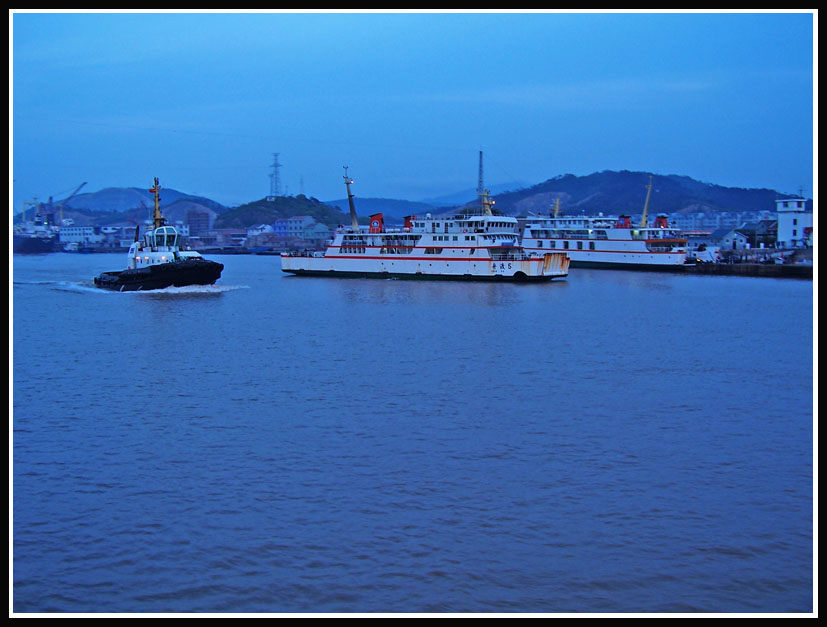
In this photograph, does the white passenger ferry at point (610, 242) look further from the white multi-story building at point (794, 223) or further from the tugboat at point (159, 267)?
the tugboat at point (159, 267)

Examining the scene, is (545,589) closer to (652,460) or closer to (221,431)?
(652,460)

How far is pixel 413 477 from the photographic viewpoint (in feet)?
32.3

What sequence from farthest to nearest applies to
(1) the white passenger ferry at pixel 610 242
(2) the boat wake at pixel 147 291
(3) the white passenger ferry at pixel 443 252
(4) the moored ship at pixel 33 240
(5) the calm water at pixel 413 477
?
1. (4) the moored ship at pixel 33 240
2. (1) the white passenger ferry at pixel 610 242
3. (3) the white passenger ferry at pixel 443 252
4. (2) the boat wake at pixel 147 291
5. (5) the calm water at pixel 413 477

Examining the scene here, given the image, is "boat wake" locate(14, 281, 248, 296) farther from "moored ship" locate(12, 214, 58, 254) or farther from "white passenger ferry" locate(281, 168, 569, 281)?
"moored ship" locate(12, 214, 58, 254)

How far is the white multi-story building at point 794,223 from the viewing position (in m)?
63.1

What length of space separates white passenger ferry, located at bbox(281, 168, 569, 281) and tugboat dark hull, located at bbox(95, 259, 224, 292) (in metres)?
11.9

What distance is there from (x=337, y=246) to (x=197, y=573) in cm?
4503

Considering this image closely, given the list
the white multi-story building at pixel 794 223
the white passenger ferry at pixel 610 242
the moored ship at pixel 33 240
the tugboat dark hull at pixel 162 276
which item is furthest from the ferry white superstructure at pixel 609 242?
the moored ship at pixel 33 240

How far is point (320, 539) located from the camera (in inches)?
315

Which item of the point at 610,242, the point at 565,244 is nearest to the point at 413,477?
the point at 610,242

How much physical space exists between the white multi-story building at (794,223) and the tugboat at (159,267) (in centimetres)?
4454

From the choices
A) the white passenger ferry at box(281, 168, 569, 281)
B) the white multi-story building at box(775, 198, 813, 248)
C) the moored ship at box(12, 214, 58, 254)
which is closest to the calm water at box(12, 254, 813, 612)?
the white passenger ferry at box(281, 168, 569, 281)

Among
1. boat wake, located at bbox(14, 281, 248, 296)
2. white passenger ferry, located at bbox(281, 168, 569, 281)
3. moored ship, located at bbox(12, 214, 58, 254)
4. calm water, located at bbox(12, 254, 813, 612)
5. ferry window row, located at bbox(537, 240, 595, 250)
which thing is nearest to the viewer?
calm water, located at bbox(12, 254, 813, 612)

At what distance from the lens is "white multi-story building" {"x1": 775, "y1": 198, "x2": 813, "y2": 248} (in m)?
63.1
